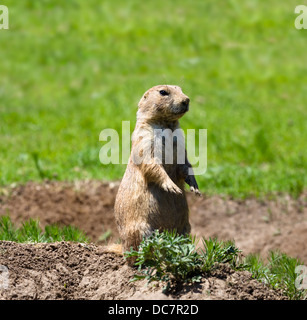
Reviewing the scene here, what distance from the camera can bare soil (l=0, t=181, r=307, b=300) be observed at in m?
3.84

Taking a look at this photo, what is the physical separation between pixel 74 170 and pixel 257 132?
3.36 meters

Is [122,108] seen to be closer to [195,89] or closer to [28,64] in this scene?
[195,89]

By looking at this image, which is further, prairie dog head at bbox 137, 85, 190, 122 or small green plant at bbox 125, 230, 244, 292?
prairie dog head at bbox 137, 85, 190, 122

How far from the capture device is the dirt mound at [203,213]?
6.47 meters

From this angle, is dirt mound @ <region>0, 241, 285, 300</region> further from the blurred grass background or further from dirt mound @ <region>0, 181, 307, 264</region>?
the blurred grass background

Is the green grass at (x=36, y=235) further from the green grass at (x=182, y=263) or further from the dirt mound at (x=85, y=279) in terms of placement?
the green grass at (x=182, y=263)

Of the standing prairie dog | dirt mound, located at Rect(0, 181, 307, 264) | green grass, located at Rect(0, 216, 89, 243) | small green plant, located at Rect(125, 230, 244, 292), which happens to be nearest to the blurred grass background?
dirt mound, located at Rect(0, 181, 307, 264)

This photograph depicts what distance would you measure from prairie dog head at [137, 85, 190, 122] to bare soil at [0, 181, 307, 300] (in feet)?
3.79

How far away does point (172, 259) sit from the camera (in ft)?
12.1

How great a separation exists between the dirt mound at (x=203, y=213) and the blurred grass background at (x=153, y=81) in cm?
29

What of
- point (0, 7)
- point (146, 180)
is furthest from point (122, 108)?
point (146, 180)

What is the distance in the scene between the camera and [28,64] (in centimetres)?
1241

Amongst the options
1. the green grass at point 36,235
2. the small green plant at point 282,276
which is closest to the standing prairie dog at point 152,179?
the small green plant at point 282,276

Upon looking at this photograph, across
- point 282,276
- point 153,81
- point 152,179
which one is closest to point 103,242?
point 152,179
